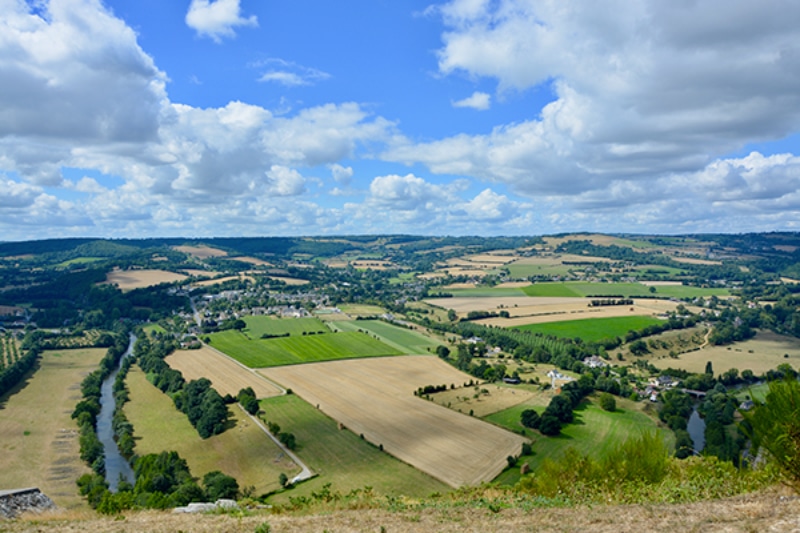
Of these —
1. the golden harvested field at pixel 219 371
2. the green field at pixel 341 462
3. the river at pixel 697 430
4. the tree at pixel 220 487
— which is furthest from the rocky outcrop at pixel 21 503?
the river at pixel 697 430

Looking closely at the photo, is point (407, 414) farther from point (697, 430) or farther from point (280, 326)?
point (280, 326)

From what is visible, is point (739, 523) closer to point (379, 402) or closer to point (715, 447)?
point (715, 447)

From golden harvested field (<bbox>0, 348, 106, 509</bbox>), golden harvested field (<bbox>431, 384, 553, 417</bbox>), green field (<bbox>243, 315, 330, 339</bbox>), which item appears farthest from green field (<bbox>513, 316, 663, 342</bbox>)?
golden harvested field (<bbox>0, 348, 106, 509</bbox>)

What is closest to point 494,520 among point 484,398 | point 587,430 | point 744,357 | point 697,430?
point 587,430

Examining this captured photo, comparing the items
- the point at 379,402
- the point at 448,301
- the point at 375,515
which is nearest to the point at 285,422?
the point at 379,402

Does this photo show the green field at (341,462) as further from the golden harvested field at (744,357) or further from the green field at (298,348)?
the golden harvested field at (744,357)
